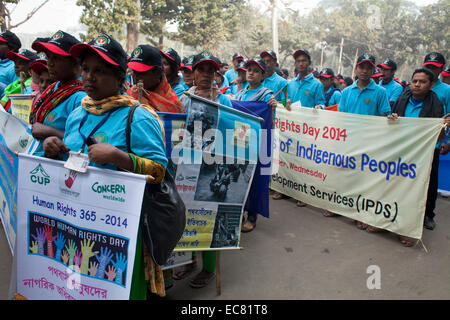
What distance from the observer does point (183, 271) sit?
3297 mm

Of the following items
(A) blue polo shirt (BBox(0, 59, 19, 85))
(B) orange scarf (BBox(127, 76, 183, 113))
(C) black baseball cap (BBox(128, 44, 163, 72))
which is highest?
(C) black baseball cap (BBox(128, 44, 163, 72))

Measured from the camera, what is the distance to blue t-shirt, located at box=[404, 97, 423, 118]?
175 inches

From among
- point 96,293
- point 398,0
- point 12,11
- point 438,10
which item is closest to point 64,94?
point 96,293

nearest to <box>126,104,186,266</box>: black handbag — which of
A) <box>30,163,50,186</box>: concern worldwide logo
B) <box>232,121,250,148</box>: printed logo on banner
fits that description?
<box>30,163,50,186</box>: concern worldwide logo

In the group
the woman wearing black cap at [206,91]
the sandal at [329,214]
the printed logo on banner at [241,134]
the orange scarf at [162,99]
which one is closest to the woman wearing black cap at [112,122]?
the orange scarf at [162,99]

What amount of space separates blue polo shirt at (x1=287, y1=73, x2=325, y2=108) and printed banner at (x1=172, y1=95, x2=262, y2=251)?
3.17 m

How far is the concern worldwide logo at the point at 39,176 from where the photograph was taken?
1.88 meters

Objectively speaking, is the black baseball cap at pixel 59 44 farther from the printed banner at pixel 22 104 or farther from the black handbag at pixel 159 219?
the printed banner at pixel 22 104

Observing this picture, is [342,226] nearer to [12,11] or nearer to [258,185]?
[258,185]

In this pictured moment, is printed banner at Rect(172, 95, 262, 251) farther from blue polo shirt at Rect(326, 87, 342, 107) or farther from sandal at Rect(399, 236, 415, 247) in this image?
blue polo shirt at Rect(326, 87, 342, 107)

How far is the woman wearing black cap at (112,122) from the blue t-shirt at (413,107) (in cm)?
383

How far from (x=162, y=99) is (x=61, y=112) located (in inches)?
29.5

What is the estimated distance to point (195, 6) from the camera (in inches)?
1094

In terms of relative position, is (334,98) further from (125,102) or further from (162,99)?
(125,102)
